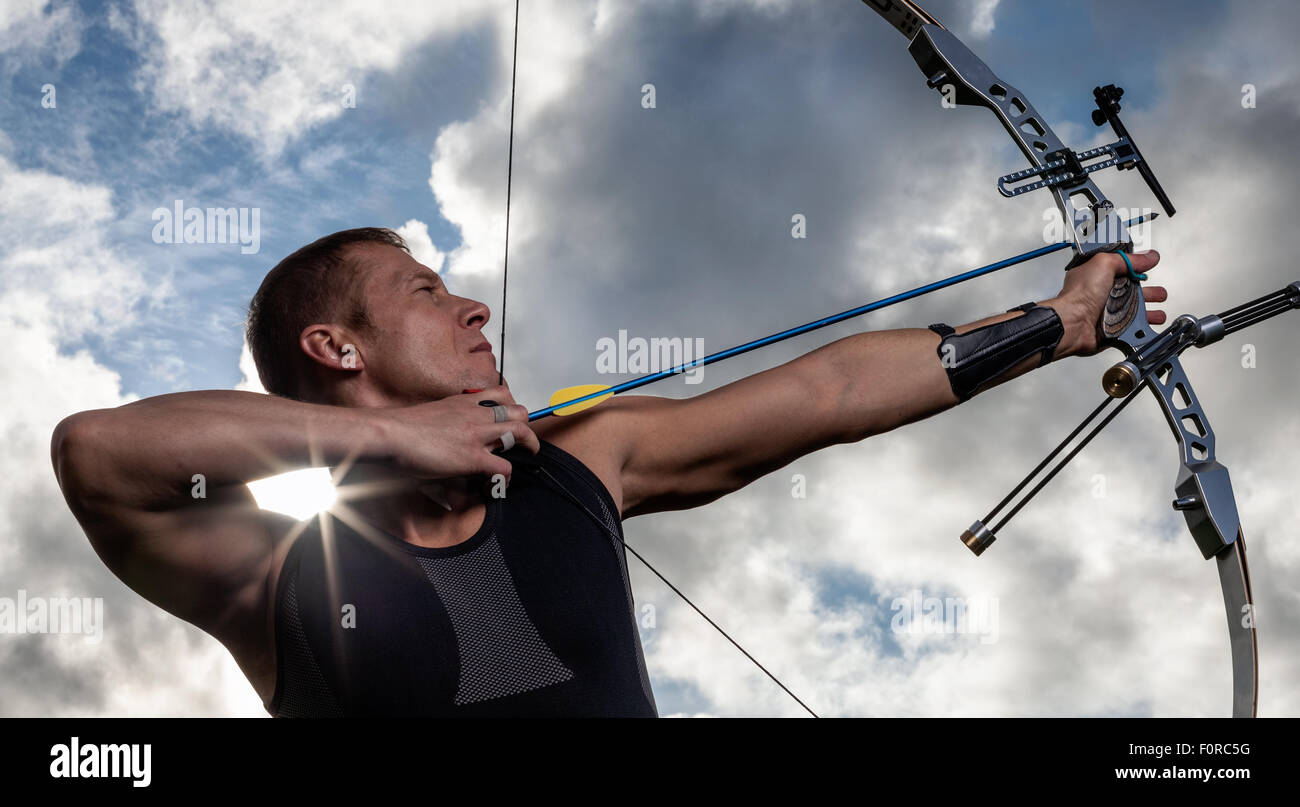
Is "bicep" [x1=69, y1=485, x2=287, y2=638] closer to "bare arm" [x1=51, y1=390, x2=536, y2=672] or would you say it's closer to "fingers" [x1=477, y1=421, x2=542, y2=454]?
"bare arm" [x1=51, y1=390, x2=536, y2=672]

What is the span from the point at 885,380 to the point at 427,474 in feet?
3.33

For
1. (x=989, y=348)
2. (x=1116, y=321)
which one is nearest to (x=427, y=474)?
(x=989, y=348)

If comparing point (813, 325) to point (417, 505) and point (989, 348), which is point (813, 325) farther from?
point (417, 505)

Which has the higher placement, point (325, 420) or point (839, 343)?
point (839, 343)

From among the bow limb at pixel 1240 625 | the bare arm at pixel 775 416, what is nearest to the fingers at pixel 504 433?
the bare arm at pixel 775 416

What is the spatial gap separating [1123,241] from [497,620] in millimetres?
1723

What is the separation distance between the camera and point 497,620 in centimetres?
176

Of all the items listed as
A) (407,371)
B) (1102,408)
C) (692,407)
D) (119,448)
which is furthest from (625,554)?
(1102,408)

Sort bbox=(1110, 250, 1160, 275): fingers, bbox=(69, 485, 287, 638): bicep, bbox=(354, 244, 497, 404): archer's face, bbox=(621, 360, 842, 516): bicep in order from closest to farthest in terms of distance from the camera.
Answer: bbox=(69, 485, 287, 638): bicep → bbox=(354, 244, 497, 404): archer's face → bbox=(621, 360, 842, 516): bicep → bbox=(1110, 250, 1160, 275): fingers

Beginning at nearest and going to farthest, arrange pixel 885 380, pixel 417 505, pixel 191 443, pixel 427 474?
pixel 191 443 < pixel 427 474 < pixel 417 505 < pixel 885 380

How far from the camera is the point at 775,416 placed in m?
2.14

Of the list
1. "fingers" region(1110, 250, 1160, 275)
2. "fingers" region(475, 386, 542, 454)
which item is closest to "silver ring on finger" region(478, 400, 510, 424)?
"fingers" region(475, 386, 542, 454)

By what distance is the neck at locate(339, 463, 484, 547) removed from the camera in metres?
1.91
